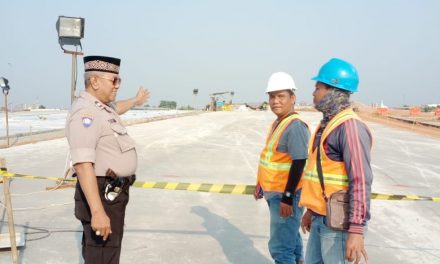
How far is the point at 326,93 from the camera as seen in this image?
2787 millimetres

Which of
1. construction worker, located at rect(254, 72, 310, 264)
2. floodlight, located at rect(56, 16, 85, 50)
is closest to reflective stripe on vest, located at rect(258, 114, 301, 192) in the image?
construction worker, located at rect(254, 72, 310, 264)

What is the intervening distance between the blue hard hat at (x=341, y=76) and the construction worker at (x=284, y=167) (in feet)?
2.69

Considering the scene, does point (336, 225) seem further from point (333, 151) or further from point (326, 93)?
point (326, 93)

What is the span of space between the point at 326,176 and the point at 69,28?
6269 millimetres

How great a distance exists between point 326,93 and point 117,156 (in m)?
1.51

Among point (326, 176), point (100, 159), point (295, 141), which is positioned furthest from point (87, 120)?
point (295, 141)

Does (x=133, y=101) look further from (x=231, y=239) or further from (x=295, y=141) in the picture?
(x=231, y=239)

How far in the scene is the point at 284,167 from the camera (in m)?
3.60

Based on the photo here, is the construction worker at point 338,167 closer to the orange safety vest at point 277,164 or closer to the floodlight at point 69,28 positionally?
the orange safety vest at point 277,164

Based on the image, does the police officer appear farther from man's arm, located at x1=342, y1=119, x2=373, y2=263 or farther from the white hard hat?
man's arm, located at x1=342, y1=119, x2=373, y2=263

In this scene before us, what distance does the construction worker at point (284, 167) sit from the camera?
135 inches

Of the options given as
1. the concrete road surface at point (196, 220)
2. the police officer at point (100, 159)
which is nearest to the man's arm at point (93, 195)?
the police officer at point (100, 159)

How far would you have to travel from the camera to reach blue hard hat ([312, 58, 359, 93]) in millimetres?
2717

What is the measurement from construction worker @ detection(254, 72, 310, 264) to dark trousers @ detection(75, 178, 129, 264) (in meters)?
1.33
